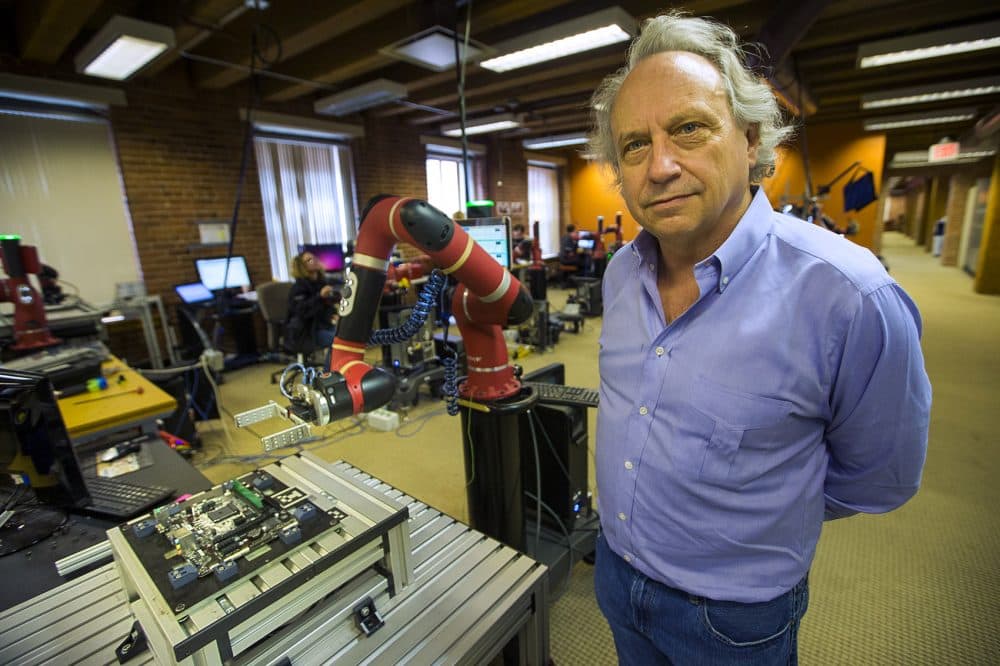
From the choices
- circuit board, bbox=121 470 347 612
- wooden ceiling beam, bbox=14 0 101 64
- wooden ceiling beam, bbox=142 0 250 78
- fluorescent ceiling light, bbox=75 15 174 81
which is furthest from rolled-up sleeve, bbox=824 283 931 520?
wooden ceiling beam, bbox=14 0 101 64

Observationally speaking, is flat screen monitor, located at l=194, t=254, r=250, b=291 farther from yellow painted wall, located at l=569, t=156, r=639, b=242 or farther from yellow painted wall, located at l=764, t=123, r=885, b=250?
yellow painted wall, located at l=764, t=123, r=885, b=250

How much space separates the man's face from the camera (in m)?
0.73

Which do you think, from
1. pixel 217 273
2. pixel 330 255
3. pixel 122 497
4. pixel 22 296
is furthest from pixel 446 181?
pixel 122 497

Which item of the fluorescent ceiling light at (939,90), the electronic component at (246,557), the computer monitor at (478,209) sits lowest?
the electronic component at (246,557)

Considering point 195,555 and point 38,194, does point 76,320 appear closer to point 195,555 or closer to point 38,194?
point 38,194

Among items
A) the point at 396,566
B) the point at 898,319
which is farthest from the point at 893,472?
the point at 396,566

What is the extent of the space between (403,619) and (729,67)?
1.13 m

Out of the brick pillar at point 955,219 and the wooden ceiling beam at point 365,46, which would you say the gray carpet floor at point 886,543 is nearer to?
the wooden ceiling beam at point 365,46

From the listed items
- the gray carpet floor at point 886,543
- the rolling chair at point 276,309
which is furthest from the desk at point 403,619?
the rolling chair at point 276,309

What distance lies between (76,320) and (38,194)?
232cm

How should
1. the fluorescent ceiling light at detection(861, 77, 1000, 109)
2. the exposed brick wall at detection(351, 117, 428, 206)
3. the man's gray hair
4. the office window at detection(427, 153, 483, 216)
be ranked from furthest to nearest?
the office window at detection(427, 153, 483, 216), the exposed brick wall at detection(351, 117, 428, 206), the fluorescent ceiling light at detection(861, 77, 1000, 109), the man's gray hair

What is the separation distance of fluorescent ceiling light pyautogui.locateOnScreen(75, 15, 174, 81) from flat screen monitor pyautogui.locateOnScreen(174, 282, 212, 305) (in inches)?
73.6

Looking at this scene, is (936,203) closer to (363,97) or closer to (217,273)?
(363,97)

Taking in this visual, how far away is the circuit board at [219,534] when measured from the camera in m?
0.70
